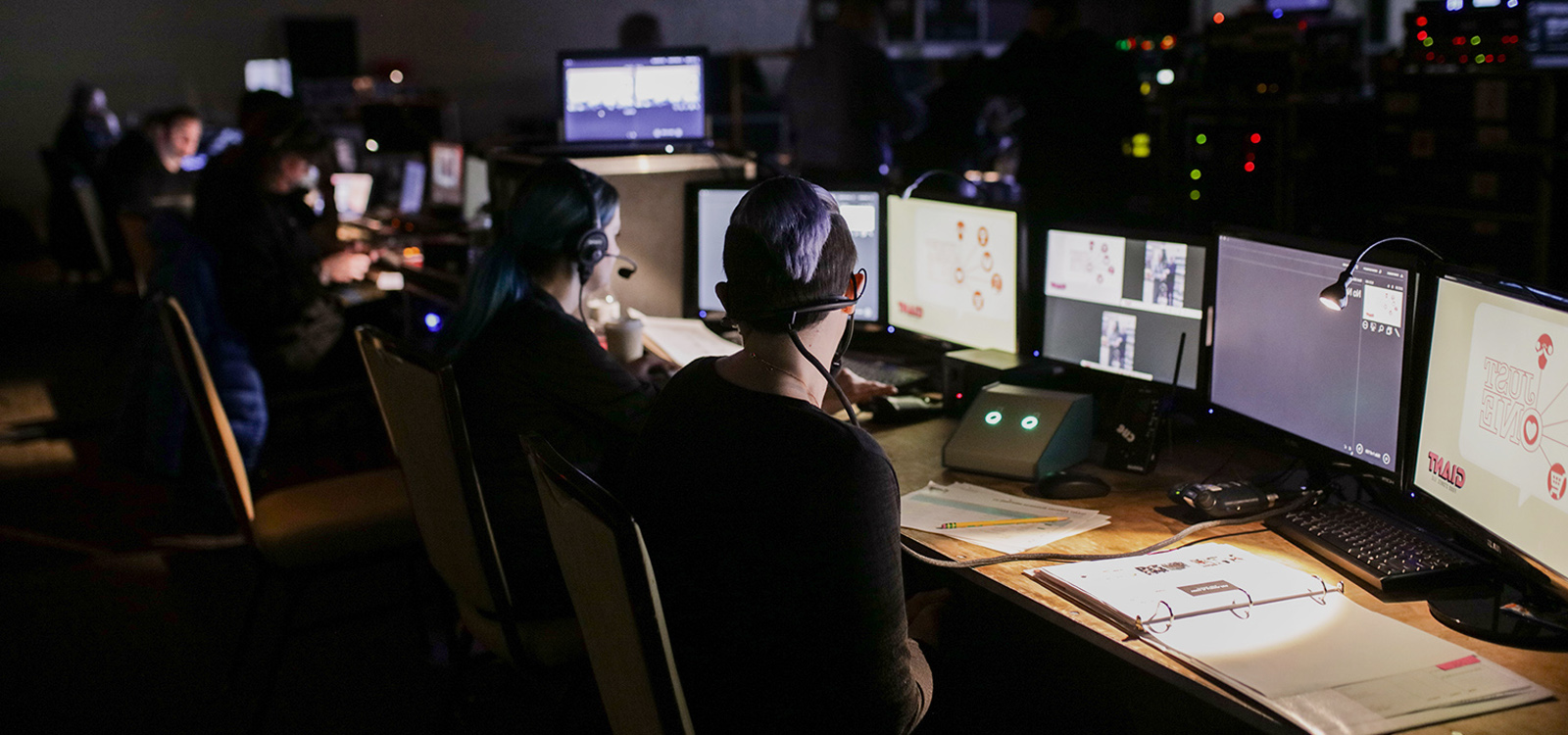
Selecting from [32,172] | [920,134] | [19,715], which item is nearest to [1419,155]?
[920,134]

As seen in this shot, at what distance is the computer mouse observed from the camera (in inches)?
74.1

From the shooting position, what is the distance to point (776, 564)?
1243 millimetres

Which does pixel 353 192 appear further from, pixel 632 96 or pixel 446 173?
pixel 632 96

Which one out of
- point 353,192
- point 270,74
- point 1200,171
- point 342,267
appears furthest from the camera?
point 270,74

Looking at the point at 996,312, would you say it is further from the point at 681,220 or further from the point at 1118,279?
the point at 681,220

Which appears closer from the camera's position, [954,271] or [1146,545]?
[1146,545]

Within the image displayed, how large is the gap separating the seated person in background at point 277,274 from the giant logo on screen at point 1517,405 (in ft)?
11.2

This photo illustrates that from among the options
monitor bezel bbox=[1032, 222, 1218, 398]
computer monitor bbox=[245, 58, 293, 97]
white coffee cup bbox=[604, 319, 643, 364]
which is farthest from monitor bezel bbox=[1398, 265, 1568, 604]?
computer monitor bbox=[245, 58, 293, 97]

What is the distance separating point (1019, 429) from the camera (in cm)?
202

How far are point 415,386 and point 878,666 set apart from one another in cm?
97

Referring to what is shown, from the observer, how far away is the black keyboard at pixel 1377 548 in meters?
1.49

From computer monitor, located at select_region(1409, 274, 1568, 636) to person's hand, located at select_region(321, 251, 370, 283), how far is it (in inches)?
147

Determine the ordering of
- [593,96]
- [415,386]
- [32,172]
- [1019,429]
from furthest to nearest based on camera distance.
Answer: [32,172] → [593,96] → [1019,429] → [415,386]

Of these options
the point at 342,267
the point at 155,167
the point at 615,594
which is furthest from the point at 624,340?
the point at 155,167
